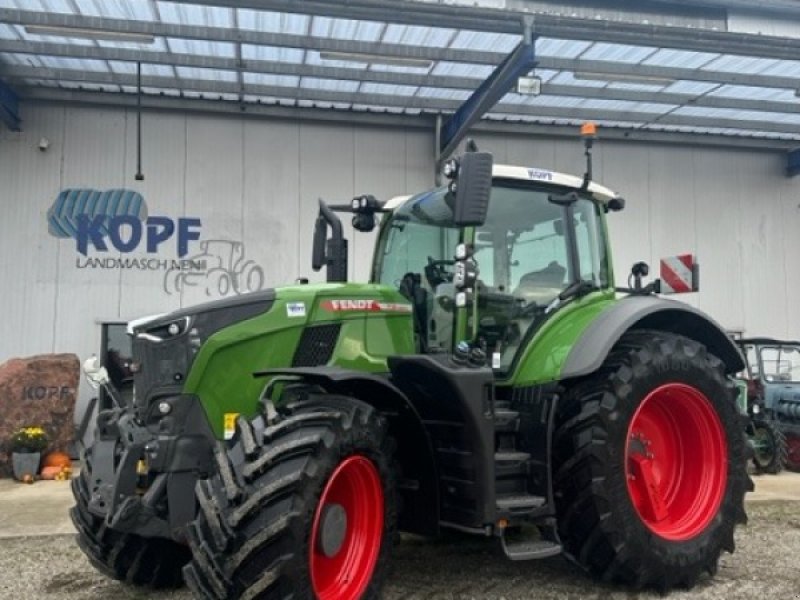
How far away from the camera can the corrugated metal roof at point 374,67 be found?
9.34 m

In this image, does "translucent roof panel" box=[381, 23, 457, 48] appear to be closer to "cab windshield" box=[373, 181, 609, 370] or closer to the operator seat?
"cab windshield" box=[373, 181, 609, 370]

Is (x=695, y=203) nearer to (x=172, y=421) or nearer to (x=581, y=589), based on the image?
(x=581, y=589)

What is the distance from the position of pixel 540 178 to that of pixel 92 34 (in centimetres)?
692

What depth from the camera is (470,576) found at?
4746 mm

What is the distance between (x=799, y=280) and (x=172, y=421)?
13.2 m

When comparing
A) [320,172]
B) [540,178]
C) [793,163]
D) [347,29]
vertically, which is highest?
[347,29]

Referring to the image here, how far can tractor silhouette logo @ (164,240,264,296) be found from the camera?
1165 cm

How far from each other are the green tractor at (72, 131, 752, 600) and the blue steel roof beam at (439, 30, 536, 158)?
473cm

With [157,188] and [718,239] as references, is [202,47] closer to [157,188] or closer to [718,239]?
[157,188]

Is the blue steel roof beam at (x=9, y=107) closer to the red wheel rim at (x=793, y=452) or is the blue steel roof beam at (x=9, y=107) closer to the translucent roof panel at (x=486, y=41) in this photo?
the translucent roof panel at (x=486, y=41)

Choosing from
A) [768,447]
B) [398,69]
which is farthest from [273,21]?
[768,447]

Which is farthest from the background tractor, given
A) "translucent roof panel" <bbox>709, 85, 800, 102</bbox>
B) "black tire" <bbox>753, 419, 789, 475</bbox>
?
"translucent roof panel" <bbox>709, 85, 800, 102</bbox>

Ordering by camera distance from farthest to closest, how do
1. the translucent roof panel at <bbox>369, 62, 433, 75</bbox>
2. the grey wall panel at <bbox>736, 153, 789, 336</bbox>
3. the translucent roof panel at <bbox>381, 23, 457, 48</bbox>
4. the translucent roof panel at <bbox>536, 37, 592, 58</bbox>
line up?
1. the grey wall panel at <bbox>736, 153, 789, 336</bbox>
2. the translucent roof panel at <bbox>369, 62, 433, 75</bbox>
3. the translucent roof panel at <bbox>536, 37, 592, 58</bbox>
4. the translucent roof panel at <bbox>381, 23, 457, 48</bbox>

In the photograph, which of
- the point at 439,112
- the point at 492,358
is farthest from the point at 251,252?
the point at 492,358
